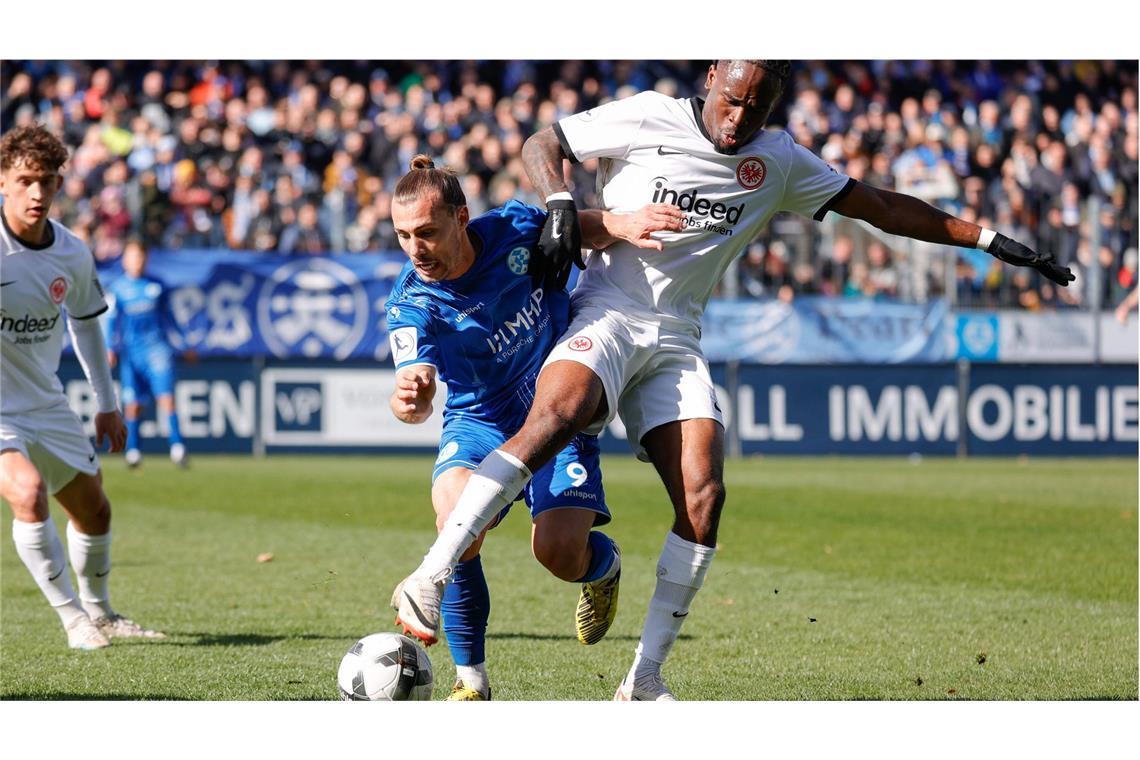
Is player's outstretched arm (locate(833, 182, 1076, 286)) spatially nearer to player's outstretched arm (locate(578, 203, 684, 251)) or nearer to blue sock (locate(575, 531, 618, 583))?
player's outstretched arm (locate(578, 203, 684, 251))

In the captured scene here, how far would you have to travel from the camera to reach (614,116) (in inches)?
225

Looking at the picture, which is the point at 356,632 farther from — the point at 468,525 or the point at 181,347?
the point at 181,347

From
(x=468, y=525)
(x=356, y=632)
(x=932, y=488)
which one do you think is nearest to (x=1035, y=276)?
(x=932, y=488)

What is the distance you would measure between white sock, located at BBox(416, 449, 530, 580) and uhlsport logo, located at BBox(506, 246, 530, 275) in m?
0.84

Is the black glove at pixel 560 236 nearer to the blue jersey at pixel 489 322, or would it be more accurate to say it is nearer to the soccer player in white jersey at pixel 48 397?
the blue jersey at pixel 489 322

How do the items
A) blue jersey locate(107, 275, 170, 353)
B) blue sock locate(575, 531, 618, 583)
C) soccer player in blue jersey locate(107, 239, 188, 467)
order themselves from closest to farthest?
1. blue sock locate(575, 531, 618, 583)
2. soccer player in blue jersey locate(107, 239, 188, 467)
3. blue jersey locate(107, 275, 170, 353)

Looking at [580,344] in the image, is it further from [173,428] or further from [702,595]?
[173,428]

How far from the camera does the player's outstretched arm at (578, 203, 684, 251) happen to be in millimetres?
5359

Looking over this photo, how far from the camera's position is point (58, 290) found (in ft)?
22.9

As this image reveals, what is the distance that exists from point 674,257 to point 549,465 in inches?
38.2

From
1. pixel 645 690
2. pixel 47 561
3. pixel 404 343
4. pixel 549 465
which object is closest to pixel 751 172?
pixel 549 465

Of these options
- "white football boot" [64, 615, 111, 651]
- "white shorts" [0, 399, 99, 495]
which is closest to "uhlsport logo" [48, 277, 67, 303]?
"white shorts" [0, 399, 99, 495]

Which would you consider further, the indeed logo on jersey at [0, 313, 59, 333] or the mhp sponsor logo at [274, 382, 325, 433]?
the mhp sponsor logo at [274, 382, 325, 433]

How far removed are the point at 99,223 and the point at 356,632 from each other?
1433cm
